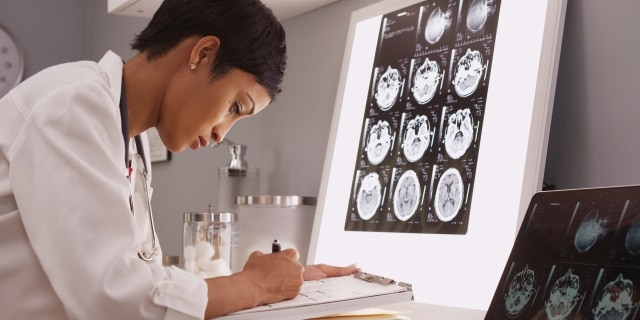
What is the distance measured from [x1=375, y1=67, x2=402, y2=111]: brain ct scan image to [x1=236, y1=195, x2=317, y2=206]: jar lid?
13.0 inches

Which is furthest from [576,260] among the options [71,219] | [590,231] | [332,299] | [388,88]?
[388,88]

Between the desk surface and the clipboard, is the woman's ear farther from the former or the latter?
the desk surface

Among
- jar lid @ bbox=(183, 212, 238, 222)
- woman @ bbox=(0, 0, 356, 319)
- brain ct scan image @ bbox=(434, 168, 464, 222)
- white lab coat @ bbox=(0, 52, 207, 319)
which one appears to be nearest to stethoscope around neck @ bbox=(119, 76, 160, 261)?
woman @ bbox=(0, 0, 356, 319)

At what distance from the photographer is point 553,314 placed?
1.01 m

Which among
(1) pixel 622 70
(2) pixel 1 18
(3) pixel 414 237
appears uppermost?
(2) pixel 1 18

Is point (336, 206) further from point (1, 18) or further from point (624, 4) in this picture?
point (1, 18)

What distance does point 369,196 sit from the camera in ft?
5.61

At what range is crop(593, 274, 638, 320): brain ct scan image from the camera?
91cm

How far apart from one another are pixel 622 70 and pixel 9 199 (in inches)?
41.0

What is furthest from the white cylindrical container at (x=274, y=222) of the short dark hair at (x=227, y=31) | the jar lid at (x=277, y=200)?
the short dark hair at (x=227, y=31)

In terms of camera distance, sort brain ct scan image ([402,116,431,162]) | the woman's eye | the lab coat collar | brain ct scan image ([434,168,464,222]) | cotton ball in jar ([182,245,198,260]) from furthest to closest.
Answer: cotton ball in jar ([182,245,198,260]), brain ct scan image ([402,116,431,162]), brain ct scan image ([434,168,464,222]), the woman's eye, the lab coat collar

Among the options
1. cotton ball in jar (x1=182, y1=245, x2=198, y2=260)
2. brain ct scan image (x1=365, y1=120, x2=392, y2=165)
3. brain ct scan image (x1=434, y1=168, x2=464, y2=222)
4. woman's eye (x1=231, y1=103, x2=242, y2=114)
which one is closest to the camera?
woman's eye (x1=231, y1=103, x2=242, y2=114)

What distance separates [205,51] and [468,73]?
1.92ft

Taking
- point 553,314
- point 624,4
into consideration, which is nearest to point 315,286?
point 553,314
